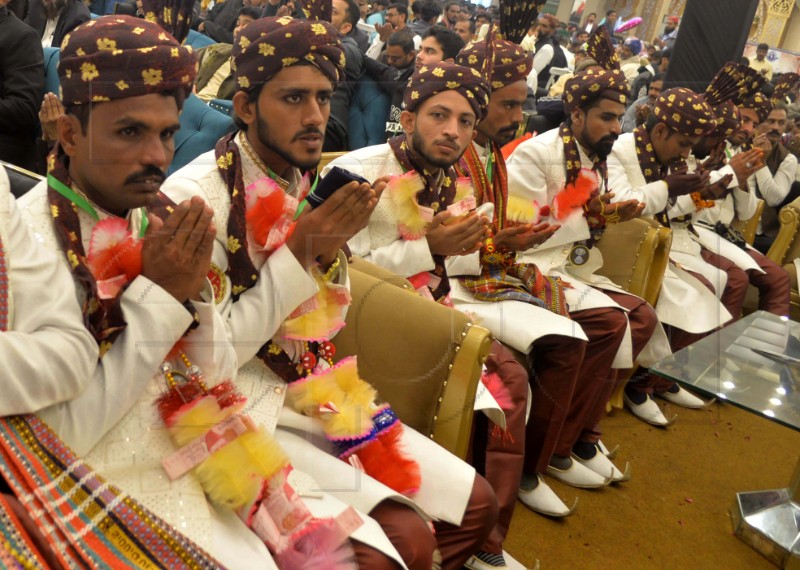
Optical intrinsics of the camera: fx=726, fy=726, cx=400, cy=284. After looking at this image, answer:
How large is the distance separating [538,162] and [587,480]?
49.8 inches

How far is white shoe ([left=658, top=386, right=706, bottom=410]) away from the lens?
3752mm

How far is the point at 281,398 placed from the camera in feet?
5.23

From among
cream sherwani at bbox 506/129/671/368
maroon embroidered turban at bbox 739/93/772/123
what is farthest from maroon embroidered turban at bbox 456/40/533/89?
maroon embroidered turban at bbox 739/93/772/123

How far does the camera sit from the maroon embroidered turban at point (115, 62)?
1213mm

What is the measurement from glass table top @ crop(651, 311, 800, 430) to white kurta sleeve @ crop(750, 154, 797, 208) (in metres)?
2.31

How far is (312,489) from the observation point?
1444mm

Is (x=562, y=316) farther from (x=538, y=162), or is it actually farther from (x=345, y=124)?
(x=345, y=124)

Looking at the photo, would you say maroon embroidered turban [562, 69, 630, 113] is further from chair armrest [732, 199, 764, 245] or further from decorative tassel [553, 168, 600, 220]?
chair armrest [732, 199, 764, 245]

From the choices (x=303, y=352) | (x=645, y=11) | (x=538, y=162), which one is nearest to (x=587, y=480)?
(x=538, y=162)

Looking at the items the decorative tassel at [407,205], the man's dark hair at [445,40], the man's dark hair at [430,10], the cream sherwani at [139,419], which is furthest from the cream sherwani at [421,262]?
the man's dark hair at [430,10]

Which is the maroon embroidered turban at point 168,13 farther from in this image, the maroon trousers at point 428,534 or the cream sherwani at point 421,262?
the maroon trousers at point 428,534

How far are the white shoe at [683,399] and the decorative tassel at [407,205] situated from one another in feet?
7.40

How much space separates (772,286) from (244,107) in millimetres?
3783

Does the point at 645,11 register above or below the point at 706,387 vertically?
above
